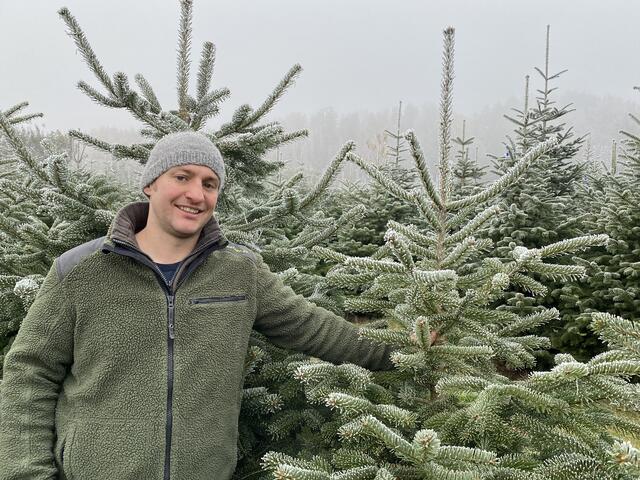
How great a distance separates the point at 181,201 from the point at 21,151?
1.24 m

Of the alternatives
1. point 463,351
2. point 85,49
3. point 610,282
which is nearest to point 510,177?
point 463,351

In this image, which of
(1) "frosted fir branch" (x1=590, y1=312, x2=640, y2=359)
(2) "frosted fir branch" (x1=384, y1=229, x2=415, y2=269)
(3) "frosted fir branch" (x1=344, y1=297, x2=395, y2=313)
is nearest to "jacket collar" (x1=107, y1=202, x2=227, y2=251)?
(3) "frosted fir branch" (x1=344, y1=297, x2=395, y2=313)

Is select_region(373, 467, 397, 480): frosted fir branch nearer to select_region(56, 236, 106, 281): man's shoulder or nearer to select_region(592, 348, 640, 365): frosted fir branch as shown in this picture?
select_region(592, 348, 640, 365): frosted fir branch

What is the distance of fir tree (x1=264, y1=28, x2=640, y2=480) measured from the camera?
1485 millimetres

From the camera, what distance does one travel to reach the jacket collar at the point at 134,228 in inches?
78.6

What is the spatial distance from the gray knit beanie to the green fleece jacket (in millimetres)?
270

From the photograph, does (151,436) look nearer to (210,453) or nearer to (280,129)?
(210,453)

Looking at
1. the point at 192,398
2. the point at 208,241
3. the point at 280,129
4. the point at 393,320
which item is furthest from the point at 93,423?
the point at 280,129

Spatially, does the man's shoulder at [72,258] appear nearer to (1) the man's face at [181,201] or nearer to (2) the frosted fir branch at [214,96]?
(1) the man's face at [181,201]

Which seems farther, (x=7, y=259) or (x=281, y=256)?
(x=281, y=256)

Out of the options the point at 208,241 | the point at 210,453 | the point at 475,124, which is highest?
the point at 475,124

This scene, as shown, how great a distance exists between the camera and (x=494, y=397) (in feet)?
5.11

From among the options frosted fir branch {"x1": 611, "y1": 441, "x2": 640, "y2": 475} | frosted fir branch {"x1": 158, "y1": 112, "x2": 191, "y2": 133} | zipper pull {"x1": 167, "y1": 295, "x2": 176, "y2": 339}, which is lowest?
frosted fir branch {"x1": 611, "y1": 441, "x2": 640, "y2": 475}

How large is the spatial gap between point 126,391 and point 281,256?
1.59 metres
